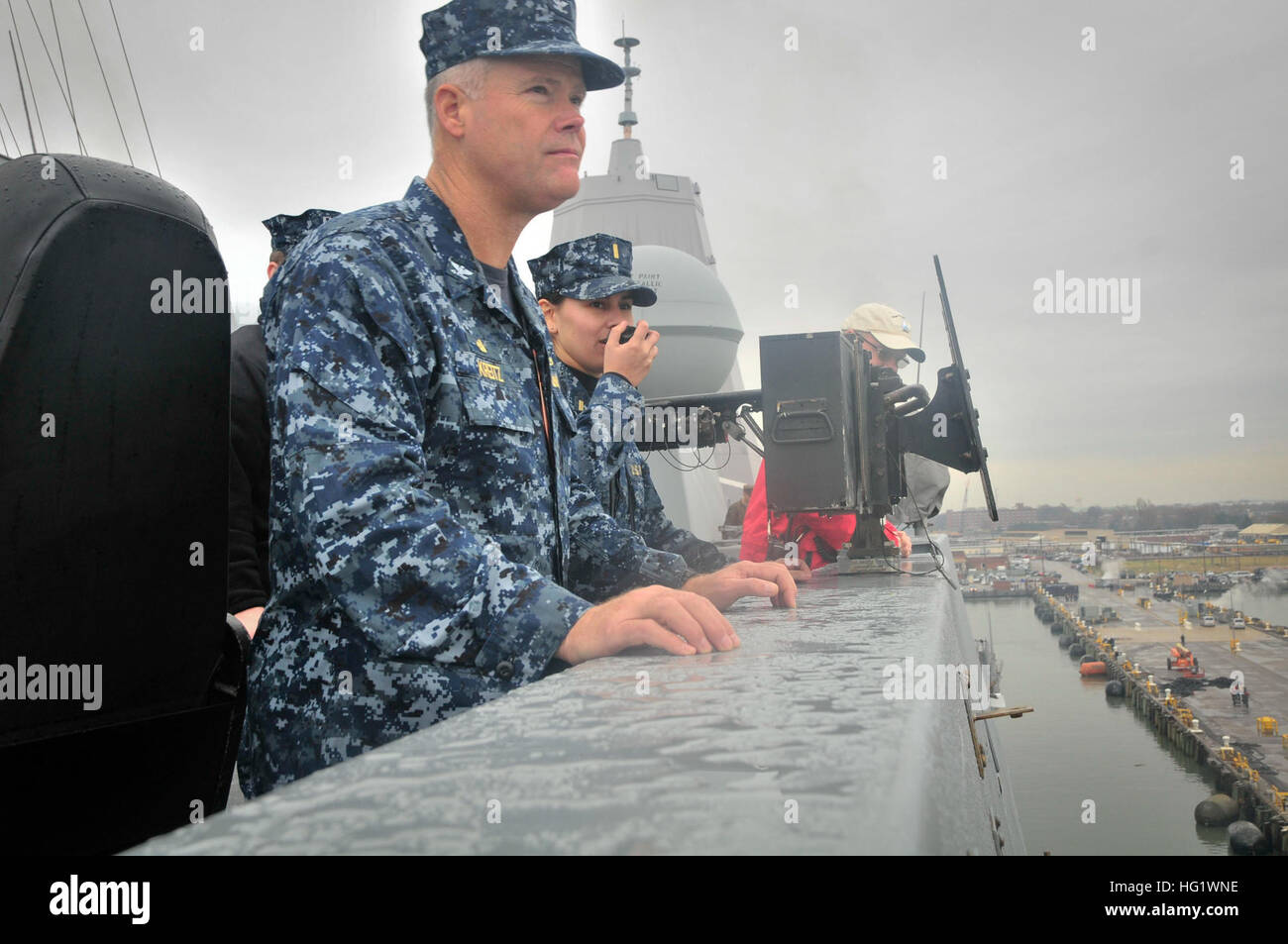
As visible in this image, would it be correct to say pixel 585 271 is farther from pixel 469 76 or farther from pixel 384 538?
pixel 384 538

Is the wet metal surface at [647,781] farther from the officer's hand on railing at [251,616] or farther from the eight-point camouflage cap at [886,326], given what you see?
the eight-point camouflage cap at [886,326]

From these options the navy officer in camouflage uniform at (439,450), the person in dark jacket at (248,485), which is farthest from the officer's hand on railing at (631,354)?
the navy officer in camouflage uniform at (439,450)

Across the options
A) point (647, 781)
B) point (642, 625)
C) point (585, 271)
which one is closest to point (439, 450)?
point (642, 625)

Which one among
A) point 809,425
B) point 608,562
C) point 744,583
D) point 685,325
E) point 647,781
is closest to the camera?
point 647,781

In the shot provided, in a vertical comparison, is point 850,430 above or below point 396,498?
above

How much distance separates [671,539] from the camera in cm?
286

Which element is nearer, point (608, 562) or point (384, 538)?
point (384, 538)

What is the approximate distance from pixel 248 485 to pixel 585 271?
1.72 meters

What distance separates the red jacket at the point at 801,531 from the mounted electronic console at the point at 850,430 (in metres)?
0.28

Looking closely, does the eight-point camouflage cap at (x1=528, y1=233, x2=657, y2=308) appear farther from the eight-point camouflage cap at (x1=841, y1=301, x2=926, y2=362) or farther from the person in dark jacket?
the eight-point camouflage cap at (x1=841, y1=301, x2=926, y2=362)

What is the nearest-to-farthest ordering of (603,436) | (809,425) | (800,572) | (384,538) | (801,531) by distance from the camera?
(384,538) < (603,436) < (800,572) < (809,425) < (801,531)

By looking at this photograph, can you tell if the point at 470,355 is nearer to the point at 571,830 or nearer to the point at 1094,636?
the point at 571,830
